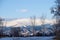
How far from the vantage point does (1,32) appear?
27.6 meters

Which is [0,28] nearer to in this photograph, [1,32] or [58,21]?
[1,32]

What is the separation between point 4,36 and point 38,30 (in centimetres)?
665

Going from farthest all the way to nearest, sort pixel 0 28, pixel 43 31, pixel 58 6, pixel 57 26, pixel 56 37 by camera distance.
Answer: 1. pixel 43 31
2. pixel 0 28
3. pixel 58 6
4. pixel 57 26
5. pixel 56 37

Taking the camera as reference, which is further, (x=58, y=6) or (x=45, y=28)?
(x=45, y=28)

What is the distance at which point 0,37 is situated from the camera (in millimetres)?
27781

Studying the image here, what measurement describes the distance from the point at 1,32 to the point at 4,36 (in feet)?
6.23

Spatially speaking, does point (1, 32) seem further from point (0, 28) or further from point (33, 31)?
point (33, 31)

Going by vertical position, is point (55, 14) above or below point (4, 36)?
above

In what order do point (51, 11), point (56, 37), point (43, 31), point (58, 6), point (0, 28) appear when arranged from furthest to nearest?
point (43, 31)
point (0, 28)
point (51, 11)
point (58, 6)
point (56, 37)

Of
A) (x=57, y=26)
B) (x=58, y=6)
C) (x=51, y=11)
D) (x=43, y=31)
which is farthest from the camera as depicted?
(x=43, y=31)

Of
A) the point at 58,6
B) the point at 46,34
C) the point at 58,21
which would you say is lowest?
the point at 46,34

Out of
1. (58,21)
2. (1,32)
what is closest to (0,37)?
(1,32)

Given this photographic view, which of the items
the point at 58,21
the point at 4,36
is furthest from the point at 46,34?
the point at 58,21

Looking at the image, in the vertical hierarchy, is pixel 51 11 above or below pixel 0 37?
above
